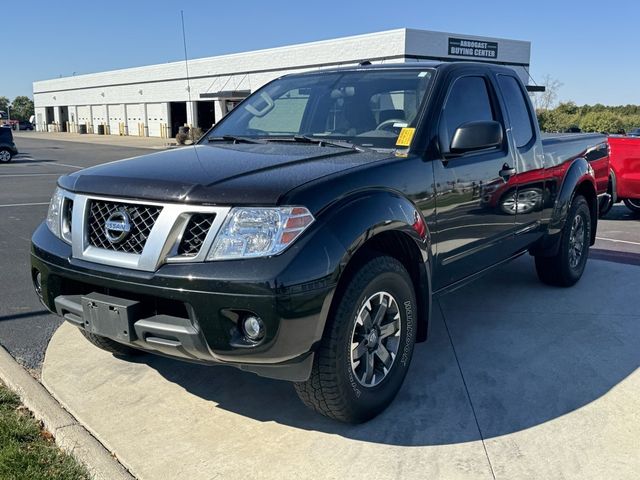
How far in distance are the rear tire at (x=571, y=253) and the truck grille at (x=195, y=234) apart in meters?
3.78

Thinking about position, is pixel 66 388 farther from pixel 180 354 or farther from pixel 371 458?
pixel 371 458

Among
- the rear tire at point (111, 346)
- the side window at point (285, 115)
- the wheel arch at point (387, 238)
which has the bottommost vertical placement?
the rear tire at point (111, 346)

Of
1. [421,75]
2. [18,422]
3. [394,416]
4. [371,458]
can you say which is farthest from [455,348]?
[18,422]

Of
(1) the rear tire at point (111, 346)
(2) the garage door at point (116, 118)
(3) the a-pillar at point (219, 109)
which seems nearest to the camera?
(1) the rear tire at point (111, 346)

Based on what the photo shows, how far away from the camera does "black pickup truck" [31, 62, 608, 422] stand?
273 cm

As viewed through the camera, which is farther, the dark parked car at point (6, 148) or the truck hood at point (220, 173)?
the dark parked car at point (6, 148)

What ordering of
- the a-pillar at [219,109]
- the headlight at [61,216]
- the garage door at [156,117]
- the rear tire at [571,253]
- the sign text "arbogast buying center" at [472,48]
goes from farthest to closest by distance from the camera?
the garage door at [156,117], the a-pillar at [219,109], the sign text "arbogast buying center" at [472,48], the rear tire at [571,253], the headlight at [61,216]

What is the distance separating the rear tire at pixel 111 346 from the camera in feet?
12.9

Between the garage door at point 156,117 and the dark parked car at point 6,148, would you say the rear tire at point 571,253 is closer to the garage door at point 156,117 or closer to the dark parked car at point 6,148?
the dark parked car at point 6,148

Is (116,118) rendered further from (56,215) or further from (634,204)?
(56,215)

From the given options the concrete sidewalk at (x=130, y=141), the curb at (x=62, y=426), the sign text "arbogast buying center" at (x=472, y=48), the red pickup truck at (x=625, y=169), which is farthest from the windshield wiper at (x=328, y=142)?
the sign text "arbogast buying center" at (x=472, y=48)

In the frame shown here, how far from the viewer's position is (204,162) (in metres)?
3.32

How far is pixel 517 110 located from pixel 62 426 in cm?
394

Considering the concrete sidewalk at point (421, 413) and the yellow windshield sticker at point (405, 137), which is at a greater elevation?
the yellow windshield sticker at point (405, 137)
